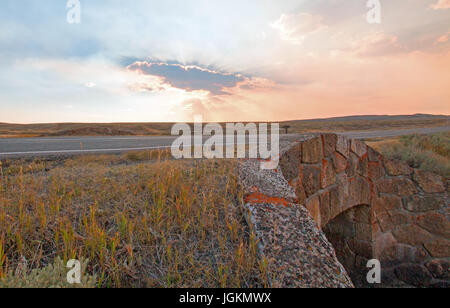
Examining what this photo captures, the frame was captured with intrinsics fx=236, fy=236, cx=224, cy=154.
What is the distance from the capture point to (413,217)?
4.98 m

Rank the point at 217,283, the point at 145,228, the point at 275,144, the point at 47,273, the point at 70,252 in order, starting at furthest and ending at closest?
1. the point at 275,144
2. the point at 145,228
3. the point at 70,252
4. the point at 217,283
5. the point at 47,273

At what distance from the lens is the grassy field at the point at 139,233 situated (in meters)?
1.57

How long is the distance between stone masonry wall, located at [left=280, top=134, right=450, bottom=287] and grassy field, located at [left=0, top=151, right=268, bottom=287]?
3.26 m

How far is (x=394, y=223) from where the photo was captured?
4910 mm

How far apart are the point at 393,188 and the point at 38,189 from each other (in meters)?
6.01

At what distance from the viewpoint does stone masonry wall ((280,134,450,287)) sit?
183 inches

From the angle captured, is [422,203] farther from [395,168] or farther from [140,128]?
[140,128]

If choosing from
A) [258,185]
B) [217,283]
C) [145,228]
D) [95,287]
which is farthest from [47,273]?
[258,185]

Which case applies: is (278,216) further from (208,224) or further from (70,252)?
(70,252)

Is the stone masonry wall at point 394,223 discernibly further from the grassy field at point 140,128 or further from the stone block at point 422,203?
the grassy field at point 140,128

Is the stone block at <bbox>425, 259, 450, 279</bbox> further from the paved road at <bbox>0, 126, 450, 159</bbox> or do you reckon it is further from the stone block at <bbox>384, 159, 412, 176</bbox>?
the paved road at <bbox>0, 126, 450, 159</bbox>

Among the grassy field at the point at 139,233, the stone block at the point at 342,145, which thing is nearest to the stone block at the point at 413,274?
the stone block at the point at 342,145

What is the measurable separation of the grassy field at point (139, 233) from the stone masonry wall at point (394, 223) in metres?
3.26
